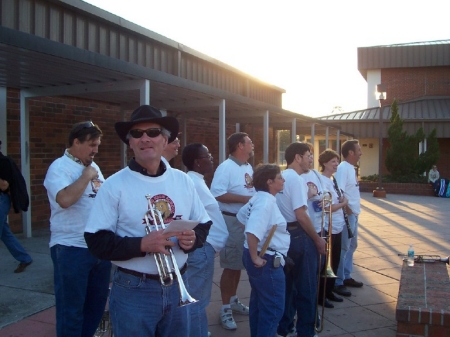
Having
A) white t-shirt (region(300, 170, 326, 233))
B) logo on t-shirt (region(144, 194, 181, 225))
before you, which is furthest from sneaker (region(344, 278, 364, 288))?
logo on t-shirt (region(144, 194, 181, 225))

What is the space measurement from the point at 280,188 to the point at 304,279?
95 cm

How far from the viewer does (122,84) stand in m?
6.55

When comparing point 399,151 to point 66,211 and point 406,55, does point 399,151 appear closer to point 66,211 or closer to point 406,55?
point 406,55

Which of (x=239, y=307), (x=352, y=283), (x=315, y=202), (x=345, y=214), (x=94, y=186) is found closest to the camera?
(x=94, y=186)

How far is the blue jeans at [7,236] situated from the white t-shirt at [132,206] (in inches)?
171

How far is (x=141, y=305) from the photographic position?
234 cm

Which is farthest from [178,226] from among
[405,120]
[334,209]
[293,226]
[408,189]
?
[405,120]

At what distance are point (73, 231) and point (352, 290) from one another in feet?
12.9

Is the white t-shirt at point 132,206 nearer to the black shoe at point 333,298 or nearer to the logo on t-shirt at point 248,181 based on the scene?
the logo on t-shirt at point 248,181

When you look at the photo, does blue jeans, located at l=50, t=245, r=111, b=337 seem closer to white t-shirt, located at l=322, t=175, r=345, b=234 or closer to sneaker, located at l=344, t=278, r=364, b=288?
white t-shirt, located at l=322, t=175, r=345, b=234

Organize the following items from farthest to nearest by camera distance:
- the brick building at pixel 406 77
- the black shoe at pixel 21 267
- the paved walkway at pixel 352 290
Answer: the brick building at pixel 406 77
the black shoe at pixel 21 267
the paved walkway at pixel 352 290

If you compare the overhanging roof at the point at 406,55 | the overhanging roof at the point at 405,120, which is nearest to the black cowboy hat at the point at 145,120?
the overhanging roof at the point at 405,120

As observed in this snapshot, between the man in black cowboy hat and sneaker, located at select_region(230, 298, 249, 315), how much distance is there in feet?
8.65

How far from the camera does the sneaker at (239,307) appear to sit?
502 cm
